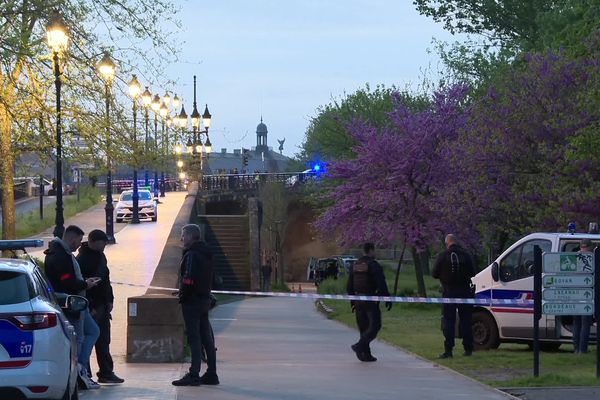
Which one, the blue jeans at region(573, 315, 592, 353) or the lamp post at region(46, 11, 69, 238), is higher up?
the lamp post at region(46, 11, 69, 238)

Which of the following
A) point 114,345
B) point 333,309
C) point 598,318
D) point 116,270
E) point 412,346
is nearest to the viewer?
point 598,318

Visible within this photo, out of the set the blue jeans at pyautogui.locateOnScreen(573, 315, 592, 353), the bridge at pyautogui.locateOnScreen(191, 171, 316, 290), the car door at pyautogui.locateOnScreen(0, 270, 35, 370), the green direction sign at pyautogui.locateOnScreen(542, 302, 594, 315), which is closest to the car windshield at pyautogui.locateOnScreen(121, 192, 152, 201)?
the bridge at pyautogui.locateOnScreen(191, 171, 316, 290)

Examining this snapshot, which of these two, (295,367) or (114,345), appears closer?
(295,367)

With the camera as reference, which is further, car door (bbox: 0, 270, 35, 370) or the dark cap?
the dark cap

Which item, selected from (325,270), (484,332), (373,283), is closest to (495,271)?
(484,332)

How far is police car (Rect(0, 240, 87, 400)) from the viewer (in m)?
9.52

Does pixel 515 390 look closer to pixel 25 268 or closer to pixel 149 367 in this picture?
pixel 149 367

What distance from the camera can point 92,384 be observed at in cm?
1373

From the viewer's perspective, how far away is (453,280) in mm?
18609

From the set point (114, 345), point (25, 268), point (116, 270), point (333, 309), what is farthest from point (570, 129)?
point (25, 268)

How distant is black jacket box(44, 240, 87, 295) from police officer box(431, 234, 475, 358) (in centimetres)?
687

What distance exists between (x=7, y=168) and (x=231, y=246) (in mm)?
34820

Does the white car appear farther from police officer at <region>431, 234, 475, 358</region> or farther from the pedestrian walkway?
police officer at <region>431, 234, 475, 358</region>

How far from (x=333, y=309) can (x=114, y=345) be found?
20.2 meters
